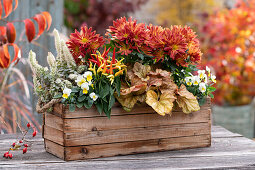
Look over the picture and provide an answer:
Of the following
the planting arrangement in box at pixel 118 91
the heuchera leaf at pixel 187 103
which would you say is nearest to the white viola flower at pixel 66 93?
the planting arrangement in box at pixel 118 91

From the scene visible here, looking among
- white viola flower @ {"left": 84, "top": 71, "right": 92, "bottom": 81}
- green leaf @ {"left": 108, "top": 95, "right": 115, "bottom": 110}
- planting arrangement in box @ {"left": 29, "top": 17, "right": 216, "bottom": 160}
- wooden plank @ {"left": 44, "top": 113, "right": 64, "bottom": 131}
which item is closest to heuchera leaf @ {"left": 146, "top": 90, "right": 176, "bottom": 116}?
planting arrangement in box @ {"left": 29, "top": 17, "right": 216, "bottom": 160}

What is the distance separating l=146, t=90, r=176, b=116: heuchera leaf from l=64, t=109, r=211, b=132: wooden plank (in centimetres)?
10

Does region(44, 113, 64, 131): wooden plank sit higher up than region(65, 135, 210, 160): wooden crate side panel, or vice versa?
region(44, 113, 64, 131): wooden plank

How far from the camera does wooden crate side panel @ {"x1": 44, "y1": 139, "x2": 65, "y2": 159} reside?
1404 mm

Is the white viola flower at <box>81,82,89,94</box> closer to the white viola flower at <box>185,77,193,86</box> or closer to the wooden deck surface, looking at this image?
the wooden deck surface

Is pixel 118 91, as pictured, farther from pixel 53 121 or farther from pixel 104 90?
pixel 53 121

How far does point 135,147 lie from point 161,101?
233mm

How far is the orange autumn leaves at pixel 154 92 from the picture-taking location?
1.40m

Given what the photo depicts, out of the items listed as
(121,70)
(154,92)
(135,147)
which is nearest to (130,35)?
(121,70)

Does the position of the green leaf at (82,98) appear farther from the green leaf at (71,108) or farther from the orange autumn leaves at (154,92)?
the orange autumn leaves at (154,92)

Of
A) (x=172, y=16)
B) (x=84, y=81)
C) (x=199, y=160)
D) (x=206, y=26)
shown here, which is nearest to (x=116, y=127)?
(x=84, y=81)

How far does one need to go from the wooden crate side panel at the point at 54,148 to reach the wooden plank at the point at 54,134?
0.06ft

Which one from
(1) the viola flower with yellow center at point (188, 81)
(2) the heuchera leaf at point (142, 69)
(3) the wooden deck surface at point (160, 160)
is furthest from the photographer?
(1) the viola flower with yellow center at point (188, 81)

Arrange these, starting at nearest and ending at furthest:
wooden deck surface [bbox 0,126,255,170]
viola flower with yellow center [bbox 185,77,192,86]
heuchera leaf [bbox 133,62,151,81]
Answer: wooden deck surface [bbox 0,126,255,170]
heuchera leaf [bbox 133,62,151,81]
viola flower with yellow center [bbox 185,77,192,86]
